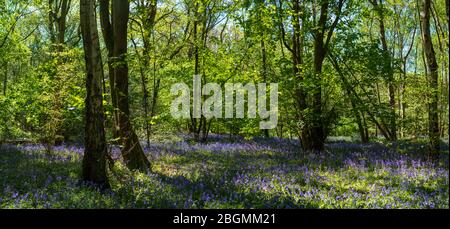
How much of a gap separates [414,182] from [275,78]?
6113mm

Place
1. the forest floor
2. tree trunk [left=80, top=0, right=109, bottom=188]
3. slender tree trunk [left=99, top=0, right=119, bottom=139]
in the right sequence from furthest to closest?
1. slender tree trunk [left=99, top=0, right=119, bottom=139]
2. tree trunk [left=80, top=0, right=109, bottom=188]
3. the forest floor

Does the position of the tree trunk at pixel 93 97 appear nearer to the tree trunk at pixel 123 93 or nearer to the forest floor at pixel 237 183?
the forest floor at pixel 237 183

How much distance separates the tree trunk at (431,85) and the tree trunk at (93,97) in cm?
827

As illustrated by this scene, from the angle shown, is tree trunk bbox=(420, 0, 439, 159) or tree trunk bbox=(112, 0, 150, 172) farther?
tree trunk bbox=(420, 0, 439, 159)

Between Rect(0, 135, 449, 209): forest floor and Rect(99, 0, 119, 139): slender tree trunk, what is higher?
Rect(99, 0, 119, 139): slender tree trunk

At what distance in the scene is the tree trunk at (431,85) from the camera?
404 inches

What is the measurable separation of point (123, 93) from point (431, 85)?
28.8 ft

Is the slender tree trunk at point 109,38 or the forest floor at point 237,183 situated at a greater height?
the slender tree trunk at point 109,38

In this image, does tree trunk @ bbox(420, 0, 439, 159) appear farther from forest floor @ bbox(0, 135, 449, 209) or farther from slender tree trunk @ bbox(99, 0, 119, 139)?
slender tree trunk @ bbox(99, 0, 119, 139)

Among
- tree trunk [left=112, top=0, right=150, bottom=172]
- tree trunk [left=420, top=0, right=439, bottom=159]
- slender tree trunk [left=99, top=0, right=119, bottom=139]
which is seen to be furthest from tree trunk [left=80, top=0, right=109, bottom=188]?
tree trunk [left=420, top=0, right=439, bottom=159]

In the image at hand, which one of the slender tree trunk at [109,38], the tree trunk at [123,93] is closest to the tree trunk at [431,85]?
the tree trunk at [123,93]

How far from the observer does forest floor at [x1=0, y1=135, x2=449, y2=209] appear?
6.21 metres

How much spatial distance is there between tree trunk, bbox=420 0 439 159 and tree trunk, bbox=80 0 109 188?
8.27 meters

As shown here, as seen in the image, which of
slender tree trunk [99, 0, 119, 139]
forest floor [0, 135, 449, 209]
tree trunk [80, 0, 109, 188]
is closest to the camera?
forest floor [0, 135, 449, 209]
